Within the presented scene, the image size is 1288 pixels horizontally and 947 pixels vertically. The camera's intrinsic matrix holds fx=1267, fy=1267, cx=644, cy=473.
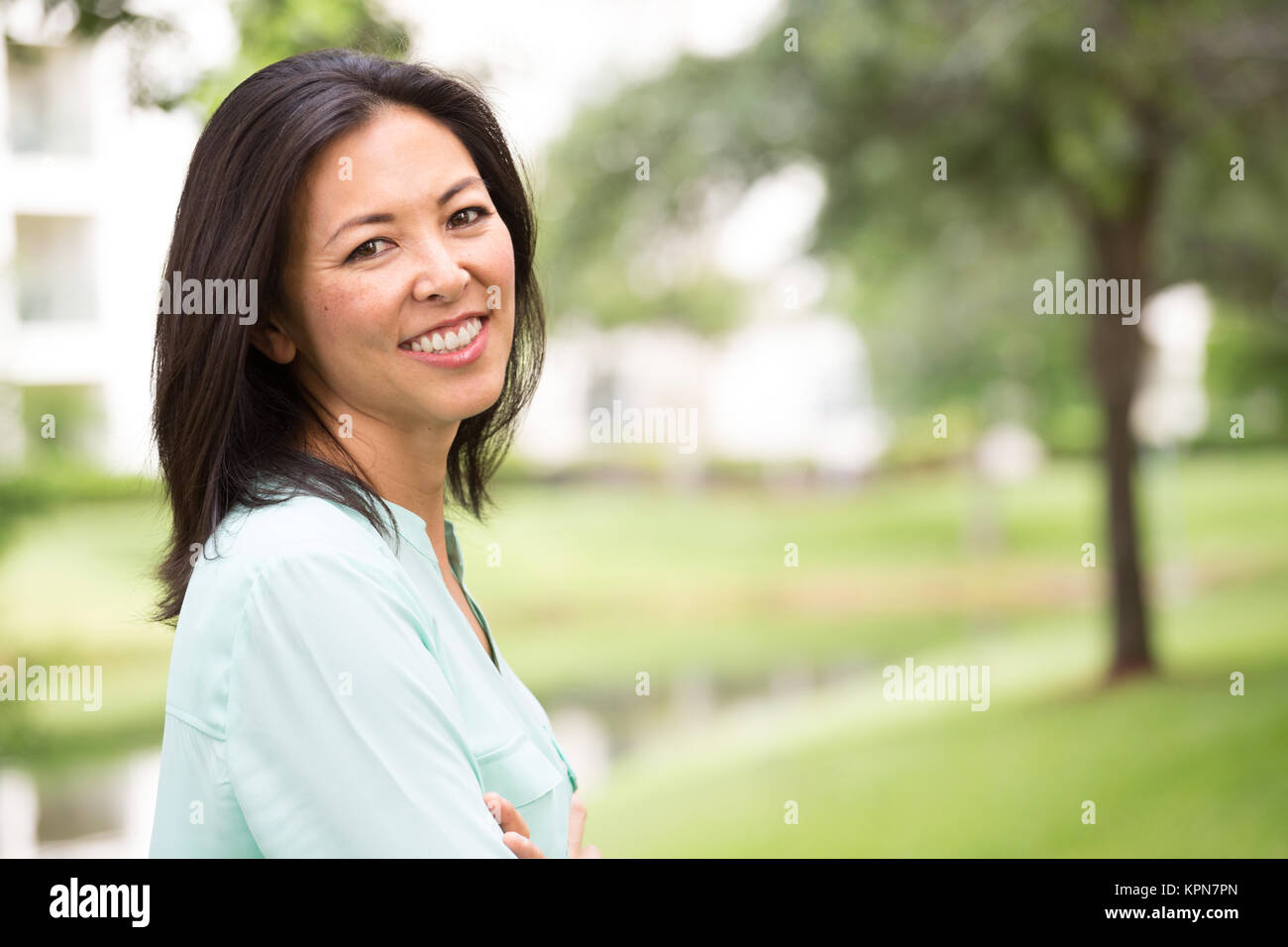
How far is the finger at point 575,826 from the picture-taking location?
1584 millimetres

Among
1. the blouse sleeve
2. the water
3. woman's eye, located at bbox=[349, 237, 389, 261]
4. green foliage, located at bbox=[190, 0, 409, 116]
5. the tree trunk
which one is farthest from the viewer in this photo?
the water

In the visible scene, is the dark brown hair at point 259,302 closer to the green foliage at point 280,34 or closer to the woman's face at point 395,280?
the woman's face at point 395,280

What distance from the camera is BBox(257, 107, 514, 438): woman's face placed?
1.41 metres

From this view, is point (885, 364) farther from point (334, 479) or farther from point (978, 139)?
point (334, 479)

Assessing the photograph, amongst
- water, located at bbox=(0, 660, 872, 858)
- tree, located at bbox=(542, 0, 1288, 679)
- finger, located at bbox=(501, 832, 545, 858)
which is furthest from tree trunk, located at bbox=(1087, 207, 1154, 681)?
finger, located at bbox=(501, 832, 545, 858)

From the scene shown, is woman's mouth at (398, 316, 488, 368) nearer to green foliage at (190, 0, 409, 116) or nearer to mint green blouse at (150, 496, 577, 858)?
mint green blouse at (150, 496, 577, 858)

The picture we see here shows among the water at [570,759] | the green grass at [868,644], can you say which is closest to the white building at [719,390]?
the green grass at [868,644]

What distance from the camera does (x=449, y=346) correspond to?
1460mm

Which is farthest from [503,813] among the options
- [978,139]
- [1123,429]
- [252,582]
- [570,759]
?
[1123,429]

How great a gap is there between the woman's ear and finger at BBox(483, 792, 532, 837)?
0.56m

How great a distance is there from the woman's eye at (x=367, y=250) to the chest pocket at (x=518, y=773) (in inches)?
22.3

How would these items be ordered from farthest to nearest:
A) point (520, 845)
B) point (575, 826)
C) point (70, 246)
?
point (70, 246) < point (575, 826) < point (520, 845)

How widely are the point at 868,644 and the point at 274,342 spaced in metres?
17.1

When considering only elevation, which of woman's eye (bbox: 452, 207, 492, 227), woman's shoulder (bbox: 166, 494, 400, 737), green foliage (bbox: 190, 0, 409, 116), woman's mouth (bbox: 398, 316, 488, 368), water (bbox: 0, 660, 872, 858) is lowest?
water (bbox: 0, 660, 872, 858)
